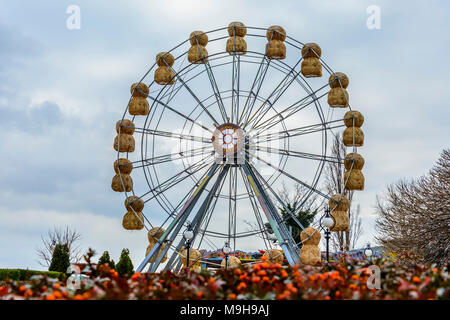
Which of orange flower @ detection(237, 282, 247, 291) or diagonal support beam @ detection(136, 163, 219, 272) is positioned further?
diagonal support beam @ detection(136, 163, 219, 272)

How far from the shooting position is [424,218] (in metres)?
21.4

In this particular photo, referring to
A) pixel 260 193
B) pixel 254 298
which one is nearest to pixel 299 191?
pixel 260 193

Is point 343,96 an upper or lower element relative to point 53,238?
upper

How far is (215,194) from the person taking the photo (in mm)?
15586

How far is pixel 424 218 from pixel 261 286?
56.1 ft

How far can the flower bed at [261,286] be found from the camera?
18.8 ft

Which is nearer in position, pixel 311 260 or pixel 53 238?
pixel 311 260

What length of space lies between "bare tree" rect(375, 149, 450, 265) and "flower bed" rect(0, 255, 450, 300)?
1383 cm

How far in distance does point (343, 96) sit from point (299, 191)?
14.2 m

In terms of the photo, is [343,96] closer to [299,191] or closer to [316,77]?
[316,77]

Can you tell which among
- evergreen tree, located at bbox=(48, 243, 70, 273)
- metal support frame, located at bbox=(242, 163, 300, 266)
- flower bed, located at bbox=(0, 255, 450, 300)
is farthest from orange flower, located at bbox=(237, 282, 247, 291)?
evergreen tree, located at bbox=(48, 243, 70, 273)

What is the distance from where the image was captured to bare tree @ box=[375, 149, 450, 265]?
20.4 meters

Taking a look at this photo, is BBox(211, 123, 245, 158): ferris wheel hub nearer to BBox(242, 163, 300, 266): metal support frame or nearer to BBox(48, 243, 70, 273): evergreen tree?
BBox(242, 163, 300, 266): metal support frame

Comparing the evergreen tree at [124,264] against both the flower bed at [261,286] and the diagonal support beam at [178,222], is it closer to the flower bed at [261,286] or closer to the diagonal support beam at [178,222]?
the diagonal support beam at [178,222]
